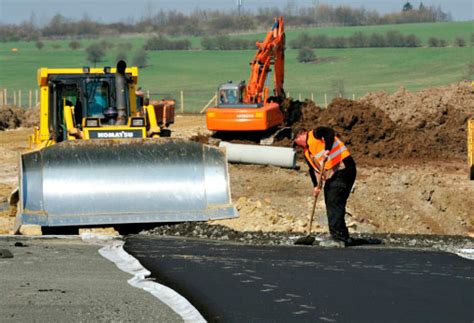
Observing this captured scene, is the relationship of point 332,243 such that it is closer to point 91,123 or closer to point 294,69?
point 91,123

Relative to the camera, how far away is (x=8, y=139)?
3819cm

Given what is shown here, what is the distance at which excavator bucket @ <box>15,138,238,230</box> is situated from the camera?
14930 millimetres

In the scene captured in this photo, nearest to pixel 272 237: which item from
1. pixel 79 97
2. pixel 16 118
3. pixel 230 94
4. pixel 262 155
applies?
pixel 79 97

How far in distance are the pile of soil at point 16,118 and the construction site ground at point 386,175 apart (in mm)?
8003

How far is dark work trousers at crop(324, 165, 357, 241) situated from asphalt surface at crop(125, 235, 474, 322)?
0.40m

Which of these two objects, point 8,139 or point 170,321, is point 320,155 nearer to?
point 170,321

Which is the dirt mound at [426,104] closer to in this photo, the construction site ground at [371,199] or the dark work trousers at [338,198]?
the construction site ground at [371,199]

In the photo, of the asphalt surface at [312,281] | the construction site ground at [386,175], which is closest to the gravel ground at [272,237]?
the asphalt surface at [312,281]

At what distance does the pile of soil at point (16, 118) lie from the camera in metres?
45.1

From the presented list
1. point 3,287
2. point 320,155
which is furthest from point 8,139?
point 3,287

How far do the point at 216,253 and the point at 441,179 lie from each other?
42.4ft

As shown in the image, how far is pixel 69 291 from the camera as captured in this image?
918 centimetres

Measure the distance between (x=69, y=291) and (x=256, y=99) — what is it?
20262 mm

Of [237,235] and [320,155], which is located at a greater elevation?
[320,155]
